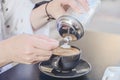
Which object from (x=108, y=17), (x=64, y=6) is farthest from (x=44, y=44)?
(x=108, y=17)

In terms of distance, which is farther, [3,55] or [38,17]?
[38,17]

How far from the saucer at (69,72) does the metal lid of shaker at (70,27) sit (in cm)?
13

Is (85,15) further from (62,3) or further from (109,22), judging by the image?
(109,22)

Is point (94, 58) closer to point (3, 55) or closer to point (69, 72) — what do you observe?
point (69, 72)

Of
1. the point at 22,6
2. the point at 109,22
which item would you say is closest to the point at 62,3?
the point at 22,6

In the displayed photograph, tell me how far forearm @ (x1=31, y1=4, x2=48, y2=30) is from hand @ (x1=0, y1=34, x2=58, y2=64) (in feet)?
1.07

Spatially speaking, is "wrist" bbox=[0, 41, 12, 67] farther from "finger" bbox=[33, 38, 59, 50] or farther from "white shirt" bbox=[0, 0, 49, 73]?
"white shirt" bbox=[0, 0, 49, 73]

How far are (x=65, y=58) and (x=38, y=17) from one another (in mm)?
309

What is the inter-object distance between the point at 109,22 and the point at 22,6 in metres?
0.85

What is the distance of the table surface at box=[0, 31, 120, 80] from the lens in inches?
30.3

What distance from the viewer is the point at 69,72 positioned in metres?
0.77

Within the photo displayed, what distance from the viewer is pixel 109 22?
1.74 metres

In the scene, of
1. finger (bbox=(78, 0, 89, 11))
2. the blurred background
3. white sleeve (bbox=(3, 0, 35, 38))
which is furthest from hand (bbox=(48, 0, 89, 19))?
the blurred background

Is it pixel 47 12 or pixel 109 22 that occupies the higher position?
pixel 47 12
